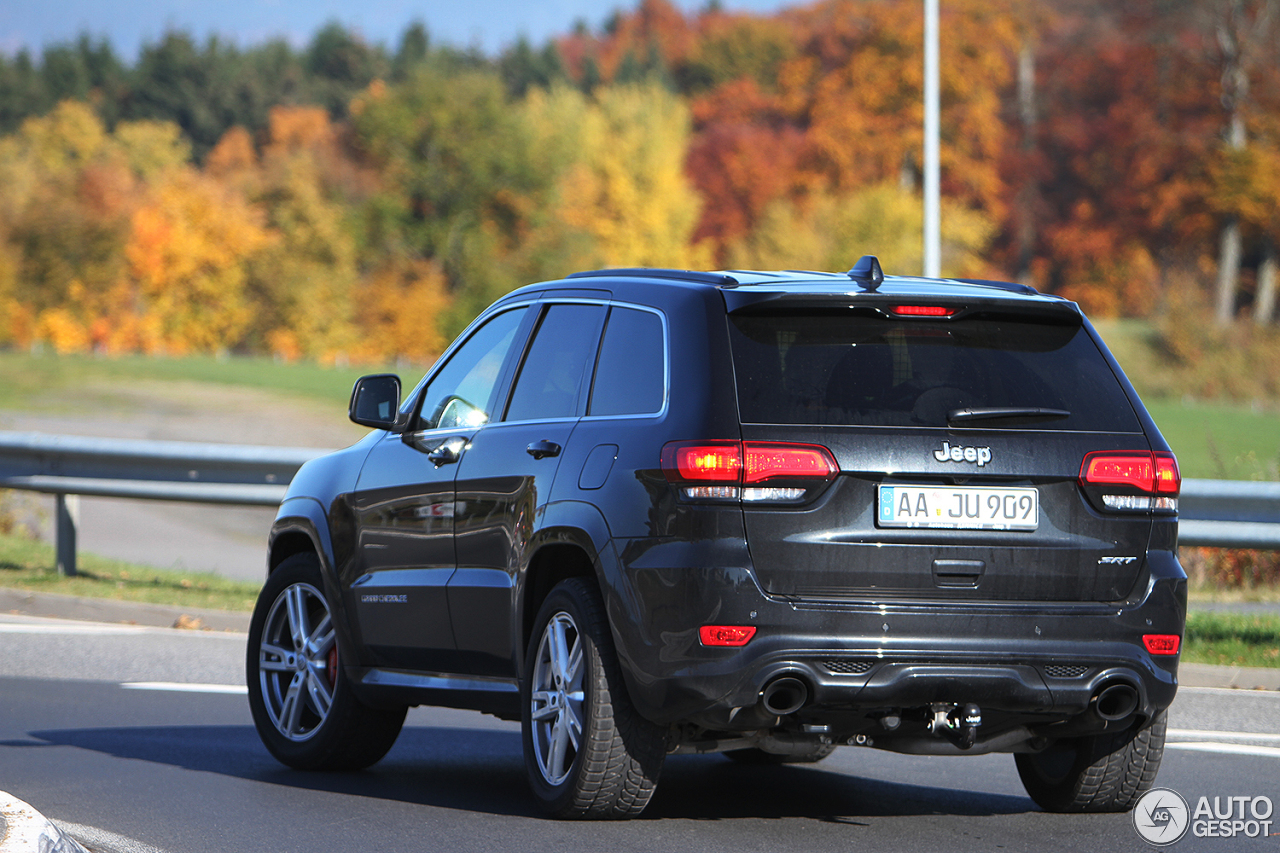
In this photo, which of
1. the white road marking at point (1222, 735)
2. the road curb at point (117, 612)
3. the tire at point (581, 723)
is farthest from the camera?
the road curb at point (117, 612)

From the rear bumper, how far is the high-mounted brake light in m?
0.94

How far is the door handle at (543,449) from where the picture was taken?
617 cm

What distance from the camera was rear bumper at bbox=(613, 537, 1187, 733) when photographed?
537 cm

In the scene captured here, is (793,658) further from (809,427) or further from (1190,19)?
(1190,19)

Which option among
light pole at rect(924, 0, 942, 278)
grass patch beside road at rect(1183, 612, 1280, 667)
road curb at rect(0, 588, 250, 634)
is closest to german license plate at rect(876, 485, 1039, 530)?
grass patch beside road at rect(1183, 612, 1280, 667)

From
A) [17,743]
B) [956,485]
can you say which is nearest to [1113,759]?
[956,485]

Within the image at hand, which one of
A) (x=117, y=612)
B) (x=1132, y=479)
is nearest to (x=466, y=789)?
(x=1132, y=479)

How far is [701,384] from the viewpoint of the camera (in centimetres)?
562

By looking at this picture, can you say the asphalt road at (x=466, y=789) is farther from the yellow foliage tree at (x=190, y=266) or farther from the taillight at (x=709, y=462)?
the yellow foliage tree at (x=190, y=266)

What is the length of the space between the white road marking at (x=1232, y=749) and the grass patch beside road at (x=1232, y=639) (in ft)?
6.63

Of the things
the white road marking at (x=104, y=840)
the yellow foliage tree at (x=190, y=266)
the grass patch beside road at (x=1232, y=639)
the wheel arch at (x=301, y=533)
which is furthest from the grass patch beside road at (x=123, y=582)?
the yellow foliage tree at (x=190, y=266)

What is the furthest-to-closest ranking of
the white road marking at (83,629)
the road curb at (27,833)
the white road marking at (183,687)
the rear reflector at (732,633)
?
the white road marking at (83,629), the white road marking at (183,687), the rear reflector at (732,633), the road curb at (27,833)

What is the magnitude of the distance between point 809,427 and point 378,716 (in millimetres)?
2739

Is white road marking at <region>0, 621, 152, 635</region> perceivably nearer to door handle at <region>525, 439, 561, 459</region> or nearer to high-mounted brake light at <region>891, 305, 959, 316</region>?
door handle at <region>525, 439, 561, 459</region>
